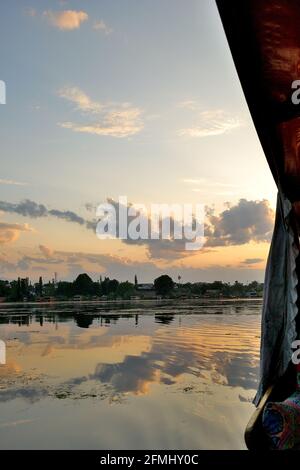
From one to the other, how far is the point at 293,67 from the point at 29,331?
377 inches

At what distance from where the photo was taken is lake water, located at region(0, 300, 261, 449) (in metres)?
3.62

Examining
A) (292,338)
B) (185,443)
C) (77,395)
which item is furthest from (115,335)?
(292,338)

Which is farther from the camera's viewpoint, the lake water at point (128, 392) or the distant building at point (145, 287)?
the distant building at point (145, 287)

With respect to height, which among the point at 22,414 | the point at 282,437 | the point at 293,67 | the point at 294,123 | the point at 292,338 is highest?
the point at 293,67

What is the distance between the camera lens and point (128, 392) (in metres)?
4.93

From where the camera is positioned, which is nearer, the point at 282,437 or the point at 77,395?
the point at 282,437

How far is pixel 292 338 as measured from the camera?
2908 mm

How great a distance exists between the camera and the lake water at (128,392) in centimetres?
362

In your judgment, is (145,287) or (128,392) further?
(145,287)

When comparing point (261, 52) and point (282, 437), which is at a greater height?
point (261, 52)

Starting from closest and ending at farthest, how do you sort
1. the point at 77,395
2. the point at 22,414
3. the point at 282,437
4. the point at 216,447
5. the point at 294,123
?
1. the point at 282,437
2. the point at 294,123
3. the point at 216,447
4. the point at 22,414
5. the point at 77,395

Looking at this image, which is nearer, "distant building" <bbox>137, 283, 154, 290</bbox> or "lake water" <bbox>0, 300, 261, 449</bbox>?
"lake water" <bbox>0, 300, 261, 449</bbox>

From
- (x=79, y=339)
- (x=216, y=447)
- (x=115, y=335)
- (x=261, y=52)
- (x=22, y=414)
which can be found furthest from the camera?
(x=115, y=335)
